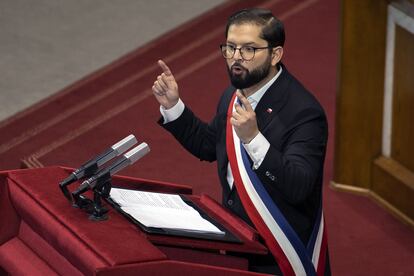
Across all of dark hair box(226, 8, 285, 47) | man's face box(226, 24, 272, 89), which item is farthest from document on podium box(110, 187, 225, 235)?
dark hair box(226, 8, 285, 47)

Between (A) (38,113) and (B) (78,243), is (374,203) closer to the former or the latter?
(A) (38,113)

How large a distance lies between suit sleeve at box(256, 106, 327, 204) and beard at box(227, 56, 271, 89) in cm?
16

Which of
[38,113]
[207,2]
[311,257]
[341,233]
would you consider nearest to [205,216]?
[311,257]

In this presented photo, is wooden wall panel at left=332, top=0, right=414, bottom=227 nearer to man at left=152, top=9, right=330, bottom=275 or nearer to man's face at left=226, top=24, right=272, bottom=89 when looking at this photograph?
man at left=152, top=9, right=330, bottom=275

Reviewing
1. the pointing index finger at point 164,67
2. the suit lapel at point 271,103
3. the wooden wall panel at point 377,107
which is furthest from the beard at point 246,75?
the wooden wall panel at point 377,107

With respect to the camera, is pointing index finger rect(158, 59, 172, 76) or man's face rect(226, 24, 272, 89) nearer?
man's face rect(226, 24, 272, 89)

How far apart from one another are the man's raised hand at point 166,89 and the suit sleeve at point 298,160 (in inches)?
13.0

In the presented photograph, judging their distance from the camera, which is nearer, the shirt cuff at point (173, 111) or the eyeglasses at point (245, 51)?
the eyeglasses at point (245, 51)

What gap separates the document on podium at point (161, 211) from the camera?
321 centimetres

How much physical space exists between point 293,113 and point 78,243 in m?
0.76

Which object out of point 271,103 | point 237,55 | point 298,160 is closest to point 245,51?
point 237,55

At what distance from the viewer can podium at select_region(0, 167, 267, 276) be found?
300 centimetres

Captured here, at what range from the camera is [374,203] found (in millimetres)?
5328

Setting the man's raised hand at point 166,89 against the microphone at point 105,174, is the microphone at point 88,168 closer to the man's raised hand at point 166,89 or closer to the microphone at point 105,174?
the microphone at point 105,174
